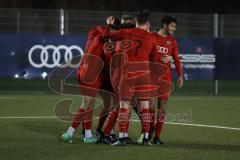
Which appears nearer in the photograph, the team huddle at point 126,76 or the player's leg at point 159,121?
the team huddle at point 126,76

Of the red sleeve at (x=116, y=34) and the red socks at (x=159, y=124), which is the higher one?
the red sleeve at (x=116, y=34)

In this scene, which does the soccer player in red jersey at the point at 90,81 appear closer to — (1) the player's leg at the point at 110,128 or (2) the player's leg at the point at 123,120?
(1) the player's leg at the point at 110,128

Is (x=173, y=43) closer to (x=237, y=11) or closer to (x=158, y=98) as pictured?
(x=158, y=98)

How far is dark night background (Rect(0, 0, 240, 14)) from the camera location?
3678cm

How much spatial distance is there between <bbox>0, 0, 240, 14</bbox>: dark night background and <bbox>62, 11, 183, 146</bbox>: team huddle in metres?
26.2

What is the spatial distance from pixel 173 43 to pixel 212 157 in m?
2.35

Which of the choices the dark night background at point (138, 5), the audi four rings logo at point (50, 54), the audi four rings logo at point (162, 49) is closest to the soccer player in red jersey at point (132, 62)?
the audi four rings logo at point (162, 49)

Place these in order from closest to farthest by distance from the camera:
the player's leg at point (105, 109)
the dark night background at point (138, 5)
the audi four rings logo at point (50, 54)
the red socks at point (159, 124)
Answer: the red socks at point (159, 124) < the player's leg at point (105, 109) < the audi four rings logo at point (50, 54) < the dark night background at point (138, 5)

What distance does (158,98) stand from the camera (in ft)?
34.2

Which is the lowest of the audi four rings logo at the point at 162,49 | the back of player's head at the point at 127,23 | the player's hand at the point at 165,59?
the player's hand at the point at 165,59

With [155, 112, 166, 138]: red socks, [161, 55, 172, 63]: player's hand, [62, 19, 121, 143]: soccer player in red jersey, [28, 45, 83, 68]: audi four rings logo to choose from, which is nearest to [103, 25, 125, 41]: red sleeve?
[62, 19, 121, 143]: soccer player in red jersey

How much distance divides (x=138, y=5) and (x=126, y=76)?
1101 inches

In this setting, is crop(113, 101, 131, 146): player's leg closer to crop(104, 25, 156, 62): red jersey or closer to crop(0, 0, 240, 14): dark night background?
crop(104, 25, 156, 62): red jersey

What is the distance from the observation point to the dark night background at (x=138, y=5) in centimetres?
3678
